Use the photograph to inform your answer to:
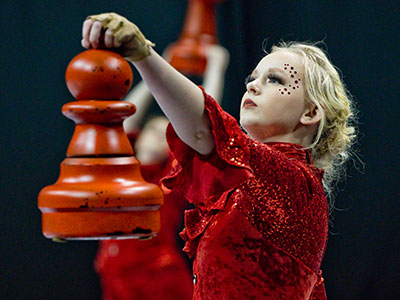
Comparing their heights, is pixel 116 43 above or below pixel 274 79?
above

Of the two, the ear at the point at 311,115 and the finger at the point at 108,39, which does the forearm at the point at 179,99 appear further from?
the ear at the point at 311,115

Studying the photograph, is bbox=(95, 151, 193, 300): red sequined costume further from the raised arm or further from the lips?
the raised arm

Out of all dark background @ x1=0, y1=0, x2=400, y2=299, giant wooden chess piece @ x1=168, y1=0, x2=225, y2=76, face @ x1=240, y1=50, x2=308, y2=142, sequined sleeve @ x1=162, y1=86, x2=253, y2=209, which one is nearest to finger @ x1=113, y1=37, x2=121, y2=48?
sequined sleeve @ x1=162, y1=86, x2=253, y2=209

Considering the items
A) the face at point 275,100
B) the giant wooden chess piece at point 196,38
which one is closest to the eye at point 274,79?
the face at point 275,100

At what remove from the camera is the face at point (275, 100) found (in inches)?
59.2

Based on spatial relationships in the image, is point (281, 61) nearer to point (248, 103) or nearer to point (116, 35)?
point (248, 103)

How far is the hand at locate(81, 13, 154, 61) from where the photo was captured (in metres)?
1.10

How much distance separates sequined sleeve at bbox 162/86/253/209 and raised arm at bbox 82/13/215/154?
21 mm

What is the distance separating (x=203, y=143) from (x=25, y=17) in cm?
231

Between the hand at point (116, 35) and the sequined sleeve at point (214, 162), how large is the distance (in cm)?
16

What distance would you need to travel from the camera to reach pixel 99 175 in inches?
44.3

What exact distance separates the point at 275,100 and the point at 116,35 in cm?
51

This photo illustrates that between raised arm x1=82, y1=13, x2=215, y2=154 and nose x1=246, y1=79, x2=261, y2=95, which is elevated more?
raised arm x1=82, y1=13, x2=215, y2=154

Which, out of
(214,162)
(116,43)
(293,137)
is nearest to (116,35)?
(116,43)
